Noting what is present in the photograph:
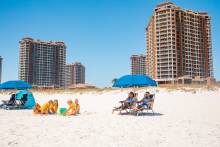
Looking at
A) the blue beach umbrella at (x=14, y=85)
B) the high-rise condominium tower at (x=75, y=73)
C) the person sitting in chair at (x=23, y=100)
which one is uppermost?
the high-rise condominium tower at (x=75, y=73)

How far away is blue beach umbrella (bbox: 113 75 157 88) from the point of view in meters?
13.1

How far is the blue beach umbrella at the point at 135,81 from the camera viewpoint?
13070 millimetres

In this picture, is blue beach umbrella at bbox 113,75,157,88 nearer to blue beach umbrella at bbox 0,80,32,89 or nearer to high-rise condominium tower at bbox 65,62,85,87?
blue beach umbrella at bbox 0,80,32,89

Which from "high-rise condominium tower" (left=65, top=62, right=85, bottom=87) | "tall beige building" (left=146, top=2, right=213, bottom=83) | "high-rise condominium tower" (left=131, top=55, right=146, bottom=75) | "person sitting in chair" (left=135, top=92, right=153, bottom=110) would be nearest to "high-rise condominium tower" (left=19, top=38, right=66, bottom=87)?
"high-rise condominium tower" (left=65, top=62, right=85, bottom=87)

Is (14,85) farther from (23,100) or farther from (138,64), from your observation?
(138,64)

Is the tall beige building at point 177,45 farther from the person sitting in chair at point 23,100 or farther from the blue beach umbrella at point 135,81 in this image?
the blue beach umbrella at point 135,81

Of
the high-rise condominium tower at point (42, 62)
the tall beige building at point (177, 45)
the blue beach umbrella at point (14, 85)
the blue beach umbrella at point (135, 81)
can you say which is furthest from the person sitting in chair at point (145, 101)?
the high-rise condominium tower at point (42, 62)

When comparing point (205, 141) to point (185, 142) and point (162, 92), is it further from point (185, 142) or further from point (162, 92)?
point (162, 92)

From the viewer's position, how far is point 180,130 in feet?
26.6

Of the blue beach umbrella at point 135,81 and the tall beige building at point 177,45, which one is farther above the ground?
the tall beige building at point 177,45

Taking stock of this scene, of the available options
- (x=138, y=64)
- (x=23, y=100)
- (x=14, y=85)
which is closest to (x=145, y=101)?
(x=23, y=100)

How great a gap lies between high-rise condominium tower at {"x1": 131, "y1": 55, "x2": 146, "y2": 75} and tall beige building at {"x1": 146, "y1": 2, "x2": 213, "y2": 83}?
53.8 meters

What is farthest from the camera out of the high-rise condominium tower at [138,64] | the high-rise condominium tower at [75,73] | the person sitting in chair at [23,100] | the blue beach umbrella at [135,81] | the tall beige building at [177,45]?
the high-rise condominium tower at [75,73]

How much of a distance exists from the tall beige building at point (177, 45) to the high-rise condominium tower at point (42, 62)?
52.2 m
